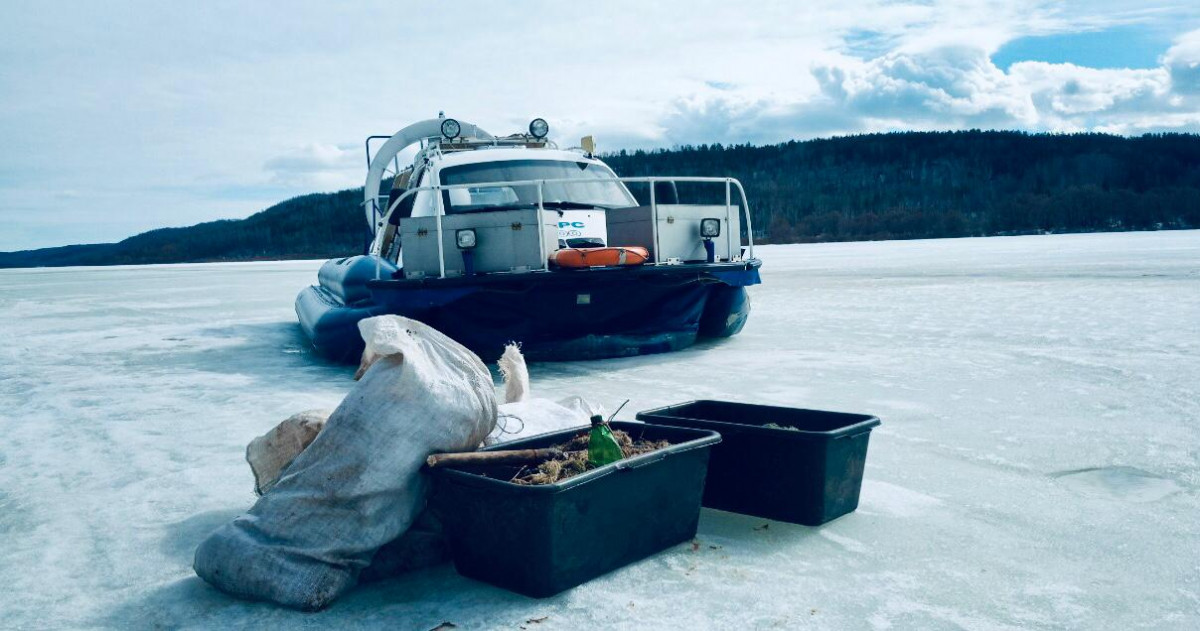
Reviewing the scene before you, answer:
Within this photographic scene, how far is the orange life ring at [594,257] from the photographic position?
269 inches

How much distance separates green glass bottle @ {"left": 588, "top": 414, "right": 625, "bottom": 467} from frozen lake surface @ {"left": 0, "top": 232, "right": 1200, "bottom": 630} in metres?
0.34

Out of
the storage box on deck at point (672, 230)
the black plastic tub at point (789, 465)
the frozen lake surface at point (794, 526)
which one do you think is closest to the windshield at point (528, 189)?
the storage box on deck at point (672, 230)

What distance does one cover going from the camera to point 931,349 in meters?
7.40

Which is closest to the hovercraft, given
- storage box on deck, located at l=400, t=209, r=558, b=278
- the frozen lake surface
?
storage box on deck, located at l=400, t=209, r=558, b=278

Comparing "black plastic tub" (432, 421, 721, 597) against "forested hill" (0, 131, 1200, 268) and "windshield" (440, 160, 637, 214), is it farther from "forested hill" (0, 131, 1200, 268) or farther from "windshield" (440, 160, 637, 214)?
"forested hill" (0, 131, 1200, 268)

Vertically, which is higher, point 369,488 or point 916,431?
point 369,488

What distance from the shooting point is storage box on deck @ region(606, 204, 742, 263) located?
734 centimetres

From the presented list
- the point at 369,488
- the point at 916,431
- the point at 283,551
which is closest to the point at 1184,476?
the point at 916,431

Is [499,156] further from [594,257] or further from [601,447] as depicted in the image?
[601,447]

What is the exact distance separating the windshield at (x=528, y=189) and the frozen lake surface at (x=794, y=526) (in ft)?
5.06

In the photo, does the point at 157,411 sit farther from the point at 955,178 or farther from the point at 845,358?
the point at 955,178

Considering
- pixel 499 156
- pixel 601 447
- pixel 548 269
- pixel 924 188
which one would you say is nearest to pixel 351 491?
pixel 601 447

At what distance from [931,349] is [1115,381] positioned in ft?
5.83

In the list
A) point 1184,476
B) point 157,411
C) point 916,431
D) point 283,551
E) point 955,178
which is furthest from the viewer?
point 955,178
